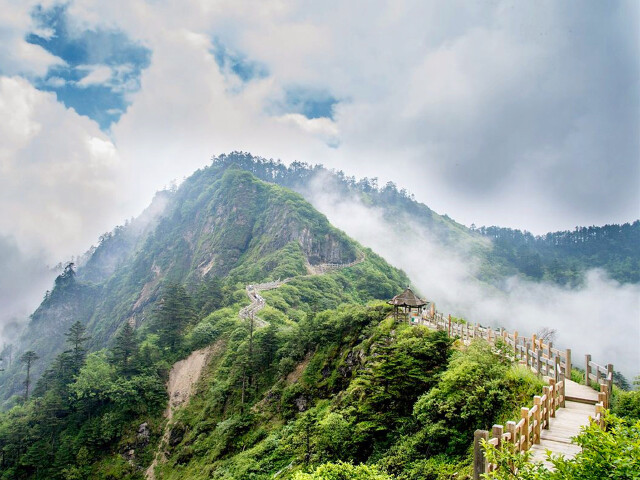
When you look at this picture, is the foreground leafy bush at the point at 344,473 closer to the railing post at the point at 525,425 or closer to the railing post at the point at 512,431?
the railing post at the point at 525,425

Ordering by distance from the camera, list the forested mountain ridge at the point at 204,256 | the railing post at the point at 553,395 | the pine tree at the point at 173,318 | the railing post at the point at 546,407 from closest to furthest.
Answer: the railing post at the point at 546,407 → the railing post at the point at 553,395 → the pine tree at the point at 173,318 → the forested mountain ridge at the point at 204,256

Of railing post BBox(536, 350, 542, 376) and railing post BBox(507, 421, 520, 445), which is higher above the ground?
railing post BBox(536, 350, 542, 376)

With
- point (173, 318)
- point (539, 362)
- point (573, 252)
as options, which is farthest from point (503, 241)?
point (539, 362)

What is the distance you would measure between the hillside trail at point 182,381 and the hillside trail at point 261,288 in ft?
17.8

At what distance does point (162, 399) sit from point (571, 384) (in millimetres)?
40676

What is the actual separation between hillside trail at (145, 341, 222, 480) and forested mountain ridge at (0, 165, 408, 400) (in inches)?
877

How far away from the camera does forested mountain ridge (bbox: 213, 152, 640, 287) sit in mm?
143500

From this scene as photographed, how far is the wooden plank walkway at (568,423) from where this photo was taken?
891 cm

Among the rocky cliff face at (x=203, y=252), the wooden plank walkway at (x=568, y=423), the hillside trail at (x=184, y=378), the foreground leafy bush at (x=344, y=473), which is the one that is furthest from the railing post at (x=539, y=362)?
the rocky cliff face at (x=203, y=252)

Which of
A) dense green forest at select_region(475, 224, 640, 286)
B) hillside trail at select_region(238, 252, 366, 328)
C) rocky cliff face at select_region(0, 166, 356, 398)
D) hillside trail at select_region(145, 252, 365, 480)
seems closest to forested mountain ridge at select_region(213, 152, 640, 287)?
dense green forest at select_region(475, 224, 640, 286)

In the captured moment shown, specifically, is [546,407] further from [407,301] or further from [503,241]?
[503,241]

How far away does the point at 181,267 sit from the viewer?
415 ft

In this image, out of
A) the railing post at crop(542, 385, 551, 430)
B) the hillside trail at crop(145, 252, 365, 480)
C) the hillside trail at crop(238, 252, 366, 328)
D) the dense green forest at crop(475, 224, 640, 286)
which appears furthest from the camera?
the dense green forest at crop(475, 224, 640, 286)

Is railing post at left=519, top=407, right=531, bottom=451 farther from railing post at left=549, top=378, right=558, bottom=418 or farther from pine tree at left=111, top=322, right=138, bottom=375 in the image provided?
pine tree at left=111, top=322, right=138, bottom=375
